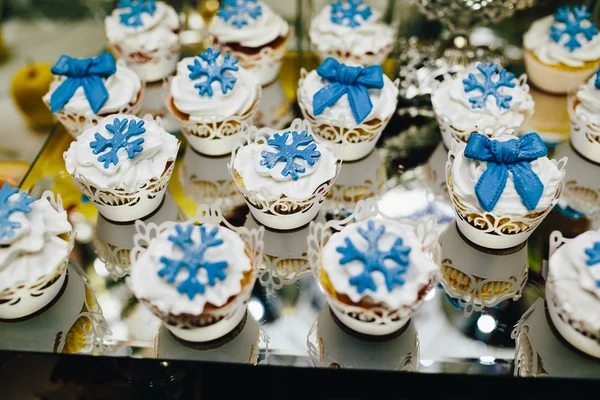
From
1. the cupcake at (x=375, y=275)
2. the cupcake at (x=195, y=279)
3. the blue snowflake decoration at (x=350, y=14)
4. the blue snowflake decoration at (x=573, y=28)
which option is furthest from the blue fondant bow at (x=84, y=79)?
the blue snowflake decoration at (x=573, y=28)

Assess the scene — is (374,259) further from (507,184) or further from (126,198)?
(126,198)

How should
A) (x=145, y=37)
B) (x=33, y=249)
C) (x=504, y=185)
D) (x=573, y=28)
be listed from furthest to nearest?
(x=145, y=37) < (x=573, y=28) < (x=504, y=185) < (x=33, y=249)

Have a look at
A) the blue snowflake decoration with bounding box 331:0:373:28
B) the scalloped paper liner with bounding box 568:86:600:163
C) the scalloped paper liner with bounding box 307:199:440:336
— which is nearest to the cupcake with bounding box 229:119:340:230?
the scalloped paper liner with bounding box 307:199:440:336

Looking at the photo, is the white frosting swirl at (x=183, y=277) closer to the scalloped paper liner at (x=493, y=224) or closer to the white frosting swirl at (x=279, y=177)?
the white frosting swirl at (x=279, y=177)

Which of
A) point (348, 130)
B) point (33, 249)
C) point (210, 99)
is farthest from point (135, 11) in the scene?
point (33, 249)

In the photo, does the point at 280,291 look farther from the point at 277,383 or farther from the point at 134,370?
the point at 134,370

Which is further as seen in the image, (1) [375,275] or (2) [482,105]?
(2) [482,105]

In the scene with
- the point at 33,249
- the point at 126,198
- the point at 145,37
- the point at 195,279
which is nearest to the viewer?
the point at 195,279
